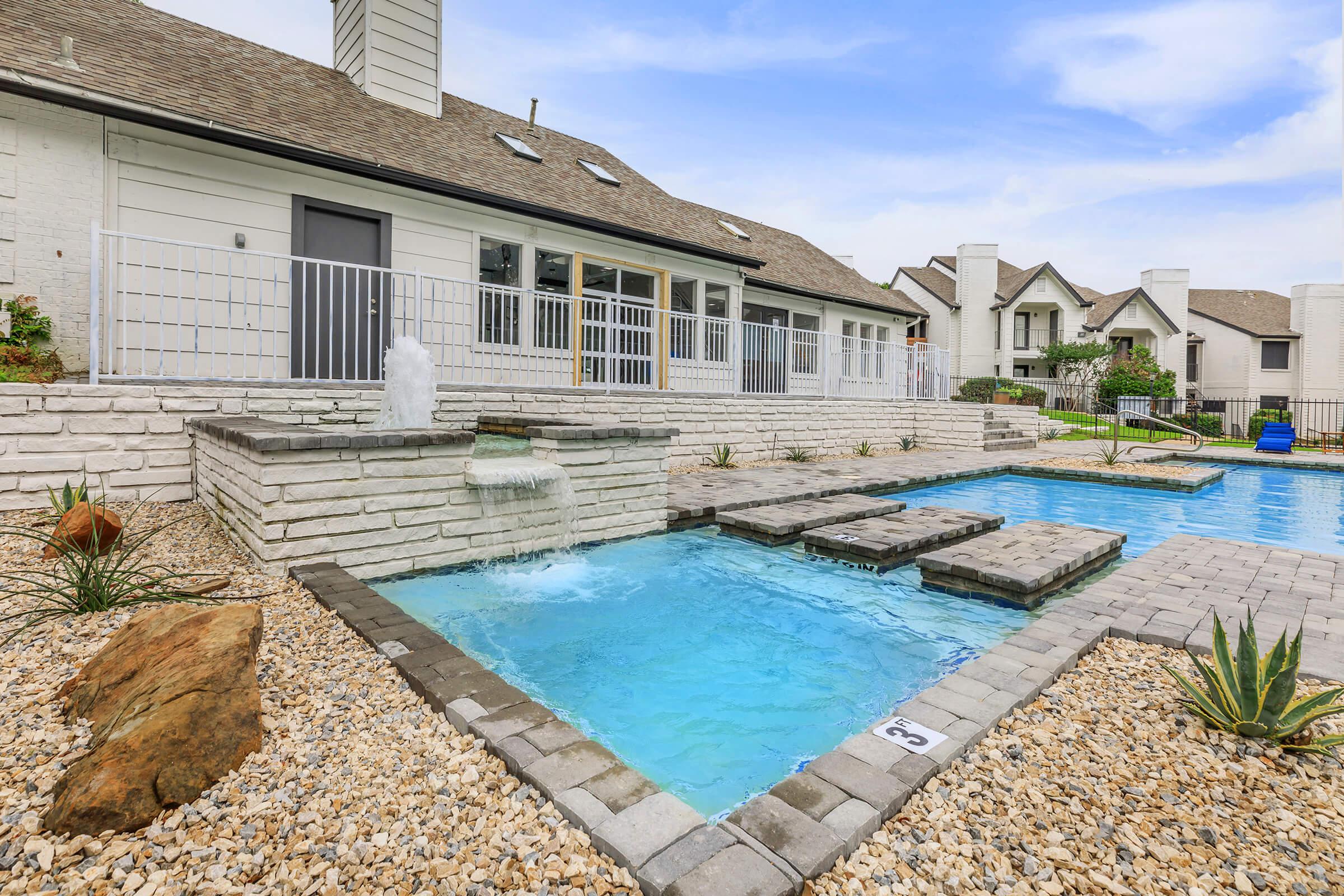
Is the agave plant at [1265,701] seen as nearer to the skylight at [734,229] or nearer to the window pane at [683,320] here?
the window pane at [683,320]

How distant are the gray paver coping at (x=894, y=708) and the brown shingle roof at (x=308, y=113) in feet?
21.5

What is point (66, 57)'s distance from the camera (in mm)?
6621

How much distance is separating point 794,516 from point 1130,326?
3489 centimetres

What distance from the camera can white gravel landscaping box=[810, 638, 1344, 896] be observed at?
A: 1.49 m

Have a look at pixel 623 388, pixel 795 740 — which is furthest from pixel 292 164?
pixel 795 740

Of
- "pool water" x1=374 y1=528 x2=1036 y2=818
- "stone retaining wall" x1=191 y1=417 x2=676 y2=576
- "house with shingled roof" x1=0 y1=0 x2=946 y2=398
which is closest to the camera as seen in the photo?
"pool water" x1=374 y1=528 x2=1036 y2=818

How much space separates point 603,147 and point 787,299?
5901mm

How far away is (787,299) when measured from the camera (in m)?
16.1

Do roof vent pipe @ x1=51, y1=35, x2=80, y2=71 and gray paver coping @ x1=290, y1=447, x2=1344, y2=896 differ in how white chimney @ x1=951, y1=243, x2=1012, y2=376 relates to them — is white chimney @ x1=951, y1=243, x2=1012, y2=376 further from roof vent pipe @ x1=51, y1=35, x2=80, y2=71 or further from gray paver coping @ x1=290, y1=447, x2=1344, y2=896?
roof vent pipe @ x1=51, y1=35, x2=80, y2=71

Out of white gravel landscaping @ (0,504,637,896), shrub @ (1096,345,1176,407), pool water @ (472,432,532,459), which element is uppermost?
shrub @ (1096,345,1176,407)

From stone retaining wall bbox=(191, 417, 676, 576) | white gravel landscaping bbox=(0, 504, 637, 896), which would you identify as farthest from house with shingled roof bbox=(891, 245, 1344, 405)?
white gravel landscaping bbox=(0, 504, 637, 896)

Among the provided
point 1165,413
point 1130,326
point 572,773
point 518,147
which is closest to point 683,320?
point 518,147

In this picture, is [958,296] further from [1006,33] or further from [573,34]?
[573,34]

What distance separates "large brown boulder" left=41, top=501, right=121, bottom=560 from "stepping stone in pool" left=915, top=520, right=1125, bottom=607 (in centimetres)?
515
